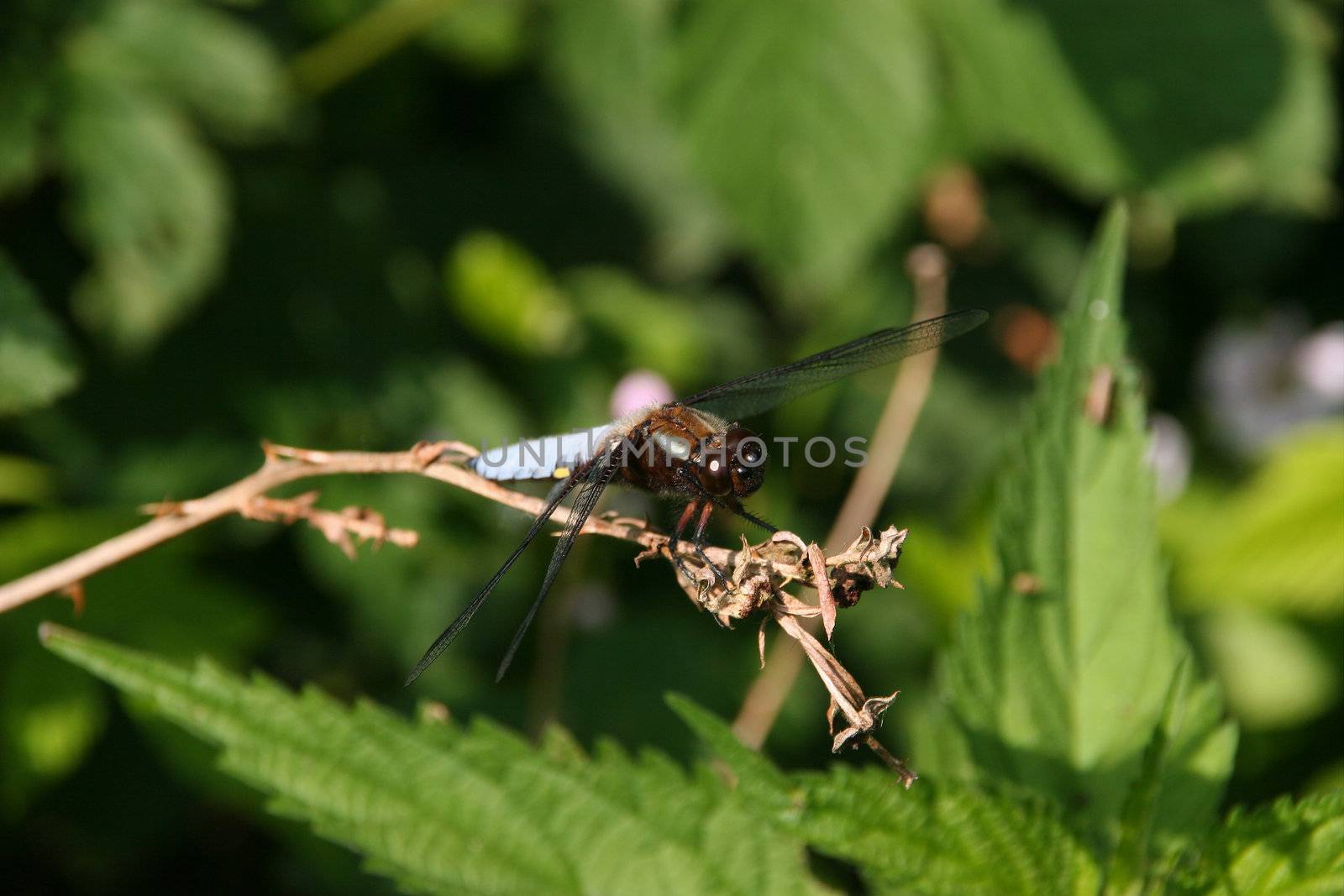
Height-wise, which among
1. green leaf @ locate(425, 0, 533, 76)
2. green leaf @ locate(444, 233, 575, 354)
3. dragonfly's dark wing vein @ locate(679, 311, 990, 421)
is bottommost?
dragonfly's dark wing vein @ locate(679, 311, 990, 421)

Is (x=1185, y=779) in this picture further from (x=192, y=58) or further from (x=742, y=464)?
(x=192, y=58)

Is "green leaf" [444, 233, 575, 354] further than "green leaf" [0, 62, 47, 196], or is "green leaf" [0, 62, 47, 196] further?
"green leaf" [444, 233, 575, 354]

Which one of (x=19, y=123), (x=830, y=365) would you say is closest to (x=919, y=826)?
(x=830, y=365)

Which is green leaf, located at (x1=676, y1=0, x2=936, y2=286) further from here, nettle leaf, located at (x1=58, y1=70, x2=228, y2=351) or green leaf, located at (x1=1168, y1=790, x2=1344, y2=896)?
green leaf, located at (x1=1168, y1=790, x2=1344, y2=896)

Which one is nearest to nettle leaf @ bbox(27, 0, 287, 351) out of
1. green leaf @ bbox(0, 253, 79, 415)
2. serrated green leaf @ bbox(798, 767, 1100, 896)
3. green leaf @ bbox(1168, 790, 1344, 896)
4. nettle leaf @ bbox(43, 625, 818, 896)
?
green leaf @ bbox(0, 253, 79, 415)

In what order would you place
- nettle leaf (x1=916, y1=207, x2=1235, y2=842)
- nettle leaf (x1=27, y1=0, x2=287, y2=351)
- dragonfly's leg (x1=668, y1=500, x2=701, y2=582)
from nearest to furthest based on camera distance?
dragonfly's leg (x1=668, y1=500, x2=701, y2=582) → nettle leaf (x1=916, y1=207, x2=1235, y2=842) → nettle leaf (x1=27, y1=0, x2=287, y2=351)

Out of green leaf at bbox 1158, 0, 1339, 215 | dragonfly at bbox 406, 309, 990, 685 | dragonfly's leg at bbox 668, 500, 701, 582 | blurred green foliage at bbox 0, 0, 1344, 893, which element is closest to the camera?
dragonfly's leg at bbox 668, 500, 701, 582

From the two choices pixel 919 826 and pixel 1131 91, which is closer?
pixel 919 826

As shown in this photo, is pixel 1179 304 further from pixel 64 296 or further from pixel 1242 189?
pixel 64 296
